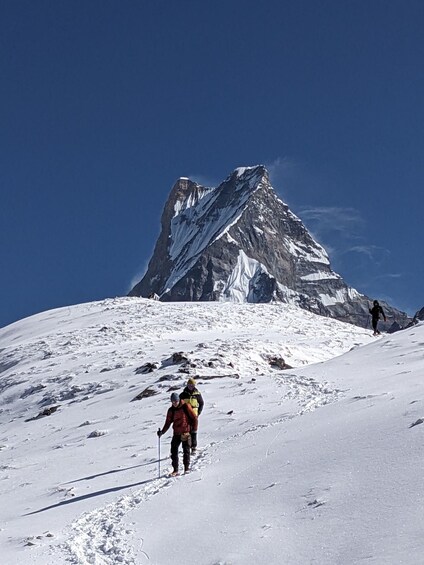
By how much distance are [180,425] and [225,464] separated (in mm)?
1555

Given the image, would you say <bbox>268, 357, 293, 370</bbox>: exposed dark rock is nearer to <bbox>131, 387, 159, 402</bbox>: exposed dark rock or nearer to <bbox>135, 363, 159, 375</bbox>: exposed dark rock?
<bbox>135, 363, 159, 375</bbox>: exposed dark rock

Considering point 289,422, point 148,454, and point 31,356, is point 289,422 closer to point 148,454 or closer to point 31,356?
point 148,454

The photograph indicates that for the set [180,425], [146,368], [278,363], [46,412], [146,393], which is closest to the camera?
[180,425]

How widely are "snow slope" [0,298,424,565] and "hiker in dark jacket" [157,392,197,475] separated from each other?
1.22 ft

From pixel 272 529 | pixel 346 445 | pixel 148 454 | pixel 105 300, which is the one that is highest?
pixel 105 300

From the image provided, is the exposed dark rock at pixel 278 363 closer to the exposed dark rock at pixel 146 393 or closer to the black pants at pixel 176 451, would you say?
the exposed dark rock at pixel 146 393

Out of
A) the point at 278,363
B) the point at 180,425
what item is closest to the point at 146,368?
the point at 278,363

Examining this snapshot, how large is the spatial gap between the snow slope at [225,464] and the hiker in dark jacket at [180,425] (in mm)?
372

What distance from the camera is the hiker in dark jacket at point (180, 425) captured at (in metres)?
12.9

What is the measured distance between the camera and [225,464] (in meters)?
12.1

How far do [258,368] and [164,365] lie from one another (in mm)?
4058

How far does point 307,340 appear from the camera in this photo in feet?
129

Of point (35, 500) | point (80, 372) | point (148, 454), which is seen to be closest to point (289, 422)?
point (148, 454)

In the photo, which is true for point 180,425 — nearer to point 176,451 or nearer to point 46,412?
point 176,451
